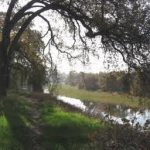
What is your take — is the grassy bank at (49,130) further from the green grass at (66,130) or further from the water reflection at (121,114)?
the water reflection at (121,114)

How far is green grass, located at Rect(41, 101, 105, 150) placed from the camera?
45.9ft

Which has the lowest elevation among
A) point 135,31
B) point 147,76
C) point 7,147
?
point 7,147

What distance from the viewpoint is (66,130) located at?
53.6 feet

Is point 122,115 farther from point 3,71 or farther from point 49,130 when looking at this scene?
point 49,130

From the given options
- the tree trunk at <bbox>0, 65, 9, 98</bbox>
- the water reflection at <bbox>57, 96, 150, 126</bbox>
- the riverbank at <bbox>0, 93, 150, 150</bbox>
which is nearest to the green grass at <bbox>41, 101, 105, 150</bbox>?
the riverbank at <bbox>0, 93, 150, 150</bbox>

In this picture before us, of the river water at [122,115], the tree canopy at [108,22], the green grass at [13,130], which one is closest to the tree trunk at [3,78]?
the tree canopy at [108,22]

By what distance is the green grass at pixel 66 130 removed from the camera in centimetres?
1399

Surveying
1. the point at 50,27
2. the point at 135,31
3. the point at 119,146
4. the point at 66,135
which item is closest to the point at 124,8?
the point at 135,31

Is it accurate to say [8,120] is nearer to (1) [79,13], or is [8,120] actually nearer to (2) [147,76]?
(2) [147,76]

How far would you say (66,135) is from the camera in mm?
15461

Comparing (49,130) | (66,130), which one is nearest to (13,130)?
(49,130)

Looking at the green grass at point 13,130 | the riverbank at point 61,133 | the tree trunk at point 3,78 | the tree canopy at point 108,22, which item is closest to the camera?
the riverbank at point 61,133

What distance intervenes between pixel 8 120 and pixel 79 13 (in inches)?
339

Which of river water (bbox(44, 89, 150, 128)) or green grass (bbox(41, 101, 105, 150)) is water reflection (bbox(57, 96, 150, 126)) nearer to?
river water (bbox(44, 89, 150, 128))
